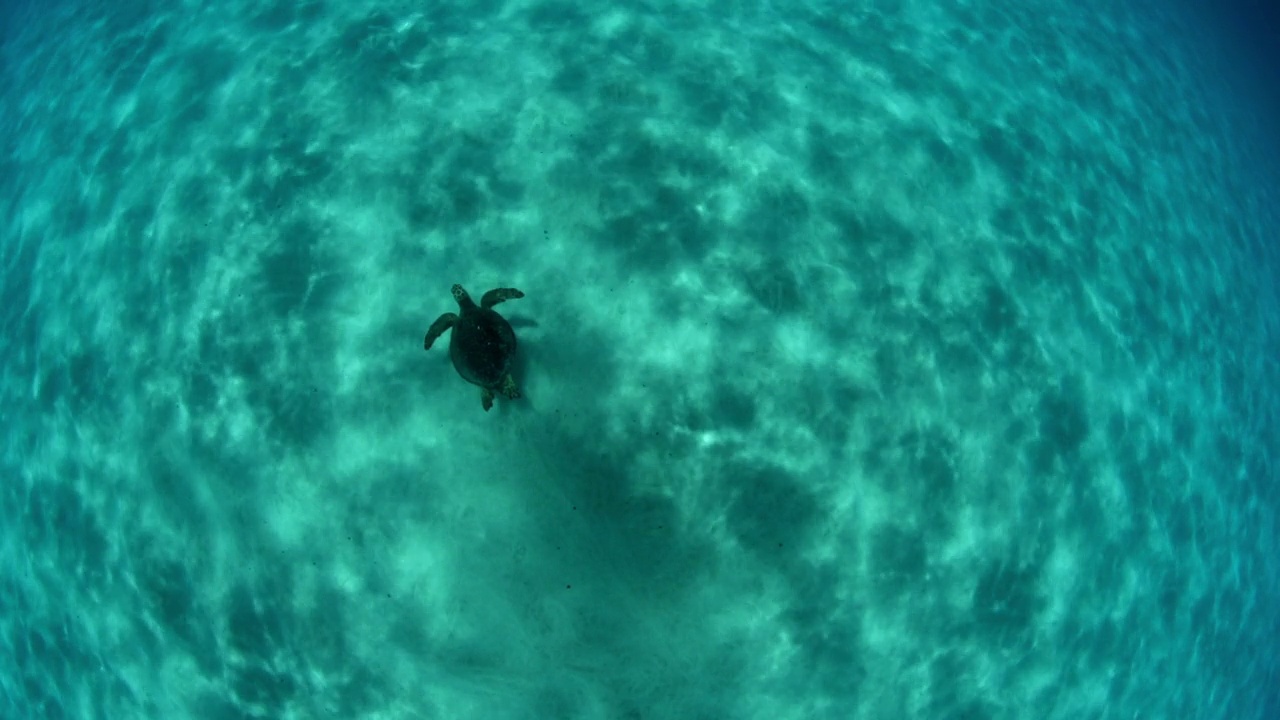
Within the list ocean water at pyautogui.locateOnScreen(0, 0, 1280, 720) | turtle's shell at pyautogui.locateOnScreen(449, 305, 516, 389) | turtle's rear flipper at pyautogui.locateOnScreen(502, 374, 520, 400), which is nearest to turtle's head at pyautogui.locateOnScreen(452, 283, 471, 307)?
turtle's shell at pyautogui.locateOnScreen(449, 305, 516, 389)

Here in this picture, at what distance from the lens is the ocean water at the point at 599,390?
30.0 ft

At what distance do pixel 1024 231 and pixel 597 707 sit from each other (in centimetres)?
1195

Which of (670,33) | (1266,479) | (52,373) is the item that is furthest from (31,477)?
(1266,479)

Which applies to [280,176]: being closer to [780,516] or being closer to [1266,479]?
[780,516]

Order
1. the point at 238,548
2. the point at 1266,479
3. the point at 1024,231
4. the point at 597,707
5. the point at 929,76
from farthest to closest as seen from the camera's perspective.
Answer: the point at 1266,479, the point at 929,76, the point at 1024,231, the point at 238,548, the point at 597,707

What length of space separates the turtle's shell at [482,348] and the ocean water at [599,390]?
3.39 ft

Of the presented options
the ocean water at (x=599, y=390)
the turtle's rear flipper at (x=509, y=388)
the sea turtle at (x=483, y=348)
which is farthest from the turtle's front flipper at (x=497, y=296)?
the turtle's rear flipper at (x=509, y=388)

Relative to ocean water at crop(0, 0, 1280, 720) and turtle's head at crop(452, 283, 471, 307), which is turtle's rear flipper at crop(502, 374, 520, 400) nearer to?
ocean water at crop(0, 0, 1280, 720)

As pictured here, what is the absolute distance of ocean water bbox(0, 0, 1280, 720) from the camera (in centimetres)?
915

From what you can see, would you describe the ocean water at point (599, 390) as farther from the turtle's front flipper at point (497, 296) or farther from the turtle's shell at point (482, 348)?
the turtle's shell at point (482, 348)

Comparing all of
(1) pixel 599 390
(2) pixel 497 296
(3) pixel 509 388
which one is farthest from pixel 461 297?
(1) pixel 599 390

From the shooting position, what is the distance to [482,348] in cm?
820

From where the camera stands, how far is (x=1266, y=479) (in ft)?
50.7

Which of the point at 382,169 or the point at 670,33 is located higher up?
the point at 670,33
